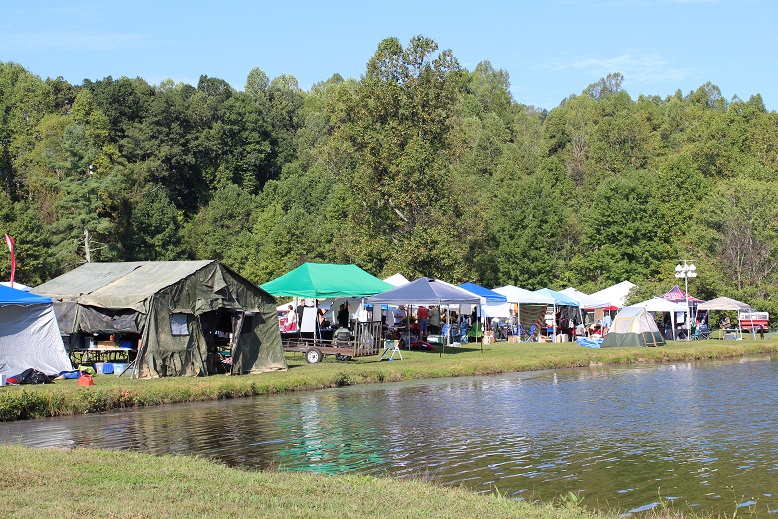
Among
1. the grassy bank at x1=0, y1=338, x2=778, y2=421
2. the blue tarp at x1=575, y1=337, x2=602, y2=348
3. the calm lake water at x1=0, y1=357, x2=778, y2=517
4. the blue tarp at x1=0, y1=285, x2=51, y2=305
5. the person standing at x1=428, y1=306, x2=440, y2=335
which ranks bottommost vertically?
the calm lake water at x1=0, y1=357, x2=778, y2=517

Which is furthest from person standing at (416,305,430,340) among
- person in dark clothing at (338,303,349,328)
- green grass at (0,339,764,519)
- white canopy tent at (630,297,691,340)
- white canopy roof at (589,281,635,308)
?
green grass at (0,339,764,519)

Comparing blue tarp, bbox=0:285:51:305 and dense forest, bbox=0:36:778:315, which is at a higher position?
dense forest, bbox=0:36:778:315

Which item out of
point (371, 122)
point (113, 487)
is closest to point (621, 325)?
point (371, 122)

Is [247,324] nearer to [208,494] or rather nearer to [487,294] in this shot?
[208,494]

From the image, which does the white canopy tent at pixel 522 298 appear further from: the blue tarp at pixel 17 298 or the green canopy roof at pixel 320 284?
the blue tarp at pixel 17 298

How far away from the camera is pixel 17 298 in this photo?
23453 mm

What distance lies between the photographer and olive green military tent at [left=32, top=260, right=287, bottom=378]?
2520 centimetres

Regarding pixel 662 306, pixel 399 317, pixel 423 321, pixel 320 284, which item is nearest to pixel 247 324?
pixel 320 284

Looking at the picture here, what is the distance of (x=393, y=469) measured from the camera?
1397 cm

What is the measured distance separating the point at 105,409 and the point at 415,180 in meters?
33.9

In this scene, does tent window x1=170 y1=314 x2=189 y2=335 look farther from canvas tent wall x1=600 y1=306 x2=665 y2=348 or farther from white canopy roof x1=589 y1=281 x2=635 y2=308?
white canopy roof x1=589 y1=281 x2=635 y2=308

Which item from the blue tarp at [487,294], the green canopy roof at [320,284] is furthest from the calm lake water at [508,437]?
the blue tarp at [487,294]

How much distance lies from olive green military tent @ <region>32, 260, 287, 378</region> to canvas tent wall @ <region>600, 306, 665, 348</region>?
825 inches

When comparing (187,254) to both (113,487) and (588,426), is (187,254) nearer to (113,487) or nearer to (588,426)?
(588,426)
